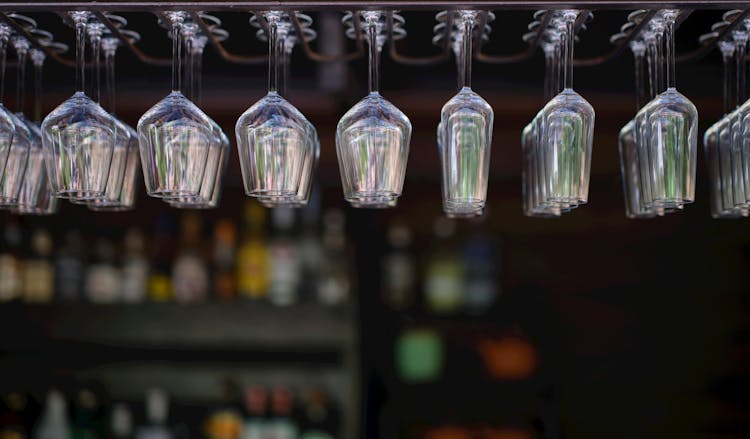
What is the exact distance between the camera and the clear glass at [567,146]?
0.99m

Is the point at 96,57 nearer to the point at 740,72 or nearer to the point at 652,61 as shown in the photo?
the point at 652,61

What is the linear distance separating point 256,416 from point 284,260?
1.29 ft

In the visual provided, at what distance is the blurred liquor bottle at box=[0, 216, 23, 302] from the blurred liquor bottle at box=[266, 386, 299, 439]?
2.32 ft

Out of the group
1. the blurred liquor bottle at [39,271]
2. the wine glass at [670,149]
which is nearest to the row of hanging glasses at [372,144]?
the wine glass at [670,149]

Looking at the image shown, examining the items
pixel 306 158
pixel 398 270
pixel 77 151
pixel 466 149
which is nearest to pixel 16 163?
pixel 77 151

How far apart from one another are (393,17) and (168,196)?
0.32 meters

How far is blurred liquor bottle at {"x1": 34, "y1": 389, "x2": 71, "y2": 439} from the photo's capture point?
2359 mm

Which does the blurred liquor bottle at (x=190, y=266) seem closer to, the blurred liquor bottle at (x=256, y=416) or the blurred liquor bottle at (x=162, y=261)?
the blurred liquor bottle at (x=162, y=261)

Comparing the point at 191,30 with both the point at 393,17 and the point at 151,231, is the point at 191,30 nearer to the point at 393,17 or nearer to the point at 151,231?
the point at 393,17

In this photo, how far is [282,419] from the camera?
231cm

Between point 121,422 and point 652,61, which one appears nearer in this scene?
point 652,61

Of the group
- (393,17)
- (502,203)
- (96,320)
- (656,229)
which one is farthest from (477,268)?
(393,17)

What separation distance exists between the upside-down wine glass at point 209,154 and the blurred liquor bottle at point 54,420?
1.49m

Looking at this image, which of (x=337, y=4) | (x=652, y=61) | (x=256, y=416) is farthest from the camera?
(x=256, y=416)
